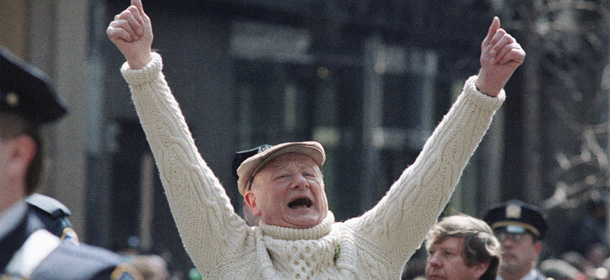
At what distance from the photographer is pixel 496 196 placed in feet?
47.2

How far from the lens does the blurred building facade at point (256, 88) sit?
948cm

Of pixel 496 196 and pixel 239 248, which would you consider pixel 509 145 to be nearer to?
pixel 496 196

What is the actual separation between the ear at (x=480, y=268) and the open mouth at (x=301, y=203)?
3.73 feet

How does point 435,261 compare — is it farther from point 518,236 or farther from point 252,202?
point 518,236

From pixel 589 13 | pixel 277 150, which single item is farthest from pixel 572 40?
pixel 277 150

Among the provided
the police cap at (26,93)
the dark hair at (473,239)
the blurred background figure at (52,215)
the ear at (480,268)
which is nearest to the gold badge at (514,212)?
the dark hair at (473,239)

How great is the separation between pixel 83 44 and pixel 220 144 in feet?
7.93

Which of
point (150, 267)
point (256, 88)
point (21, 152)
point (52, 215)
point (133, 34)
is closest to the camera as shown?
point (21, 152)

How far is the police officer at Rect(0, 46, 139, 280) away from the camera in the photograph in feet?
7.49

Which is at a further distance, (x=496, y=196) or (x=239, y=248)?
(x=496, y=196)

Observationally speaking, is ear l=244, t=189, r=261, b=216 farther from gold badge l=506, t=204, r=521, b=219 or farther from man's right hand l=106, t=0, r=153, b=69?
gold badge l=506, t=204, r=521, b=219

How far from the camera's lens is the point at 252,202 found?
3666mm

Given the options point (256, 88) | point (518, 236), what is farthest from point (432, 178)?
point (256, 88)

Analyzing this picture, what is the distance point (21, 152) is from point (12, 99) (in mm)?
127
